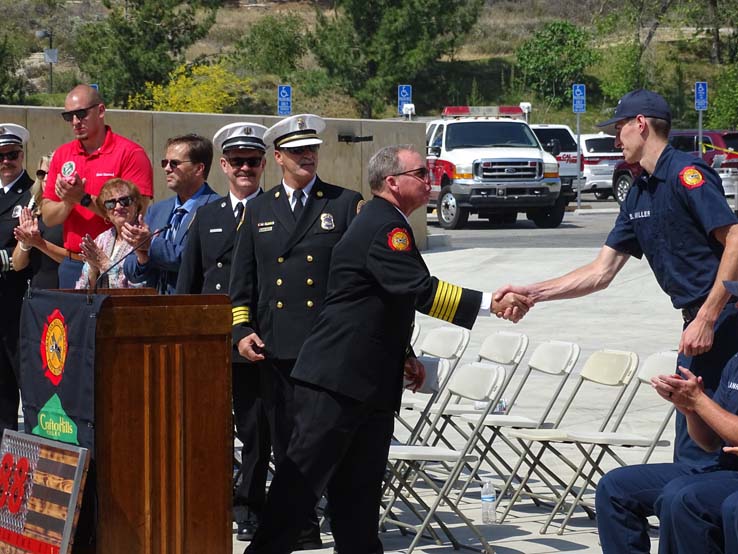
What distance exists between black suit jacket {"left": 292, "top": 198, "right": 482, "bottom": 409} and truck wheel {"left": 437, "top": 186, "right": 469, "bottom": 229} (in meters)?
22.2

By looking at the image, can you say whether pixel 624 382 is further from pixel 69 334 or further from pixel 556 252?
pixel 556 252

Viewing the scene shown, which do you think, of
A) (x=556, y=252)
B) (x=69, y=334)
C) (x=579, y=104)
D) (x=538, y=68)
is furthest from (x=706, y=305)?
(x=538, y=68)

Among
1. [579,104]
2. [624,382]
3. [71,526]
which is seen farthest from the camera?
[579,104]

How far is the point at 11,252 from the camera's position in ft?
27.5

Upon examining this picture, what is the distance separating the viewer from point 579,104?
34062 millimetres

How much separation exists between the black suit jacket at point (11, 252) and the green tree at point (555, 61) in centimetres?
4890

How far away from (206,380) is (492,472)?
156 inches

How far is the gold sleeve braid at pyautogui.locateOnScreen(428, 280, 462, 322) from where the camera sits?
5.89 meters

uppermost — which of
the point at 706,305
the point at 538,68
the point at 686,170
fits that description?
the point at 686,170

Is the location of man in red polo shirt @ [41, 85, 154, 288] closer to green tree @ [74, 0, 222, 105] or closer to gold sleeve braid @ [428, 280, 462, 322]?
gold sleeve braid @ [428, 280, 462, 322]

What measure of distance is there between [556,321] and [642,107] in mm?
10060

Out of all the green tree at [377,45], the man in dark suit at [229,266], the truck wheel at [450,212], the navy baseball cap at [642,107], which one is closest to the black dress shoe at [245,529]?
the man in dark suit at [229,266]

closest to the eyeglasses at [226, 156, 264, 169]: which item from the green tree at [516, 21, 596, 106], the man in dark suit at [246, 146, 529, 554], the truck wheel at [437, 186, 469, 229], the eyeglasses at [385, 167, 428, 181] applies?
the man in dark suit at [246, 146, 529, 554]

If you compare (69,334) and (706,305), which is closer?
(69,334)
